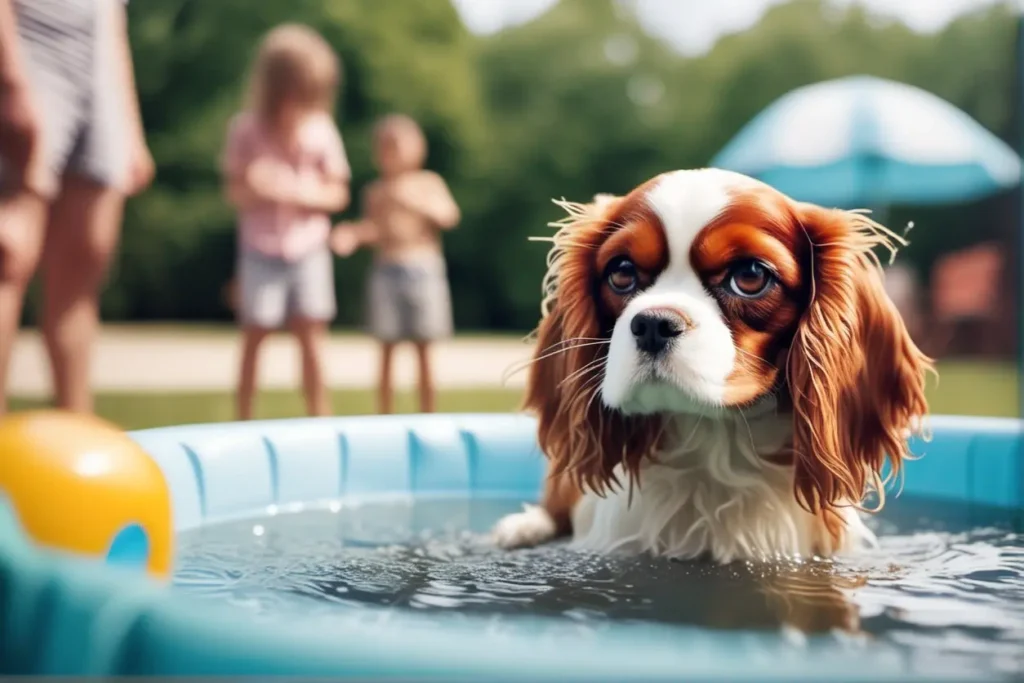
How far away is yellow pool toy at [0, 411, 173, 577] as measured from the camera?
2.25 metres

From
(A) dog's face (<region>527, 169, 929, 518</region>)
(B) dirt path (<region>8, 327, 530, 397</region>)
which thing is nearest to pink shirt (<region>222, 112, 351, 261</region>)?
(B) dirt path (<region>8, 327, 530, 397</region>)

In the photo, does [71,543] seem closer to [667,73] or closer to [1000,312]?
[1000,312]

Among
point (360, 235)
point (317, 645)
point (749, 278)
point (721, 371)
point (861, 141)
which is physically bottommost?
point (317, 645)

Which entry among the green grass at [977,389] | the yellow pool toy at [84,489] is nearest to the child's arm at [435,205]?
the green grass at [977,389]

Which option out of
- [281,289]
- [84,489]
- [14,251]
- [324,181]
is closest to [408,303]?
[324,181]

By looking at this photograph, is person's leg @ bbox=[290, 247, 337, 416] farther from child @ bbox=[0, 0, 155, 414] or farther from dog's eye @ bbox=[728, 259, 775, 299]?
dog's eye @ bbox=[728, 259, 775, 299]

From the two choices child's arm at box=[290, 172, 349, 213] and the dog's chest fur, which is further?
child's arm at box=[290, 172, 349, 213]

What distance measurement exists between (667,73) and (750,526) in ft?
46.5

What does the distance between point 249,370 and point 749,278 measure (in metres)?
3.73

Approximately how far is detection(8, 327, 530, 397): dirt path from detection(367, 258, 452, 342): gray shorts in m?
1.30

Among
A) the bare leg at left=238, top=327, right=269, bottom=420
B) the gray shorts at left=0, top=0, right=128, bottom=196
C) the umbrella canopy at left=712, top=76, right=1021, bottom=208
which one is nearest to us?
the gray shorts at left=0, top=0, right=128, bottom=196

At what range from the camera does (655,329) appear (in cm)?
241

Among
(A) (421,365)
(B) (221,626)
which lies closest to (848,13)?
(A) (421,365)

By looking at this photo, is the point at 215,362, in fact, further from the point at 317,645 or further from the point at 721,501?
the point at 317,645
